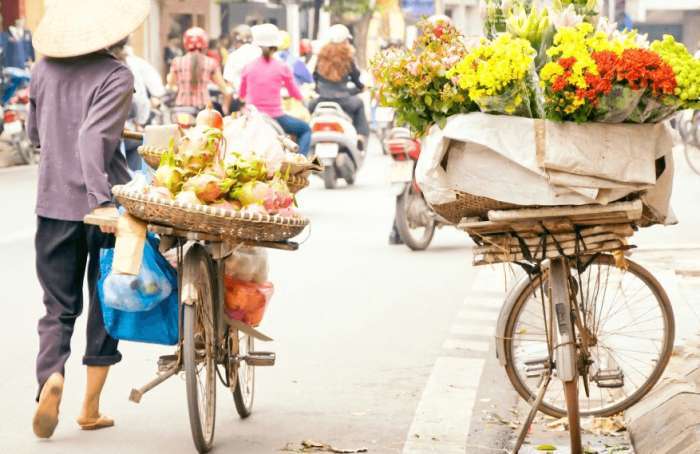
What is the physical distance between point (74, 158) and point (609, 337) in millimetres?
2301

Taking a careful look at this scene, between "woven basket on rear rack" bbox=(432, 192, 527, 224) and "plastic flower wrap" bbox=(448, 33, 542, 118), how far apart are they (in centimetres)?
36

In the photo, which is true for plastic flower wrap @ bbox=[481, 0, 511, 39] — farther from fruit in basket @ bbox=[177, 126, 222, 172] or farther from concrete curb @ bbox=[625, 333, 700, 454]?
concrete curb @ bbox=[625, 333, 700, 454]

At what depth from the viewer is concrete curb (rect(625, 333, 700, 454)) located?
5749mm

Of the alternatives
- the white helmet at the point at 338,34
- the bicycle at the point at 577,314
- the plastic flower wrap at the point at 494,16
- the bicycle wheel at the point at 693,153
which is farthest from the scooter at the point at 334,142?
the plastic flower wrap at the point at 494,16

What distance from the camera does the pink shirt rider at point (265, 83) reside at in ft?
55.7

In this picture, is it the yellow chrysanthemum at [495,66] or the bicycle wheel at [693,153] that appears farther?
the bicycle wheel at [693,153]

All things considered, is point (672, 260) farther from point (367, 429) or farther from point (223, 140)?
point (223, 140)

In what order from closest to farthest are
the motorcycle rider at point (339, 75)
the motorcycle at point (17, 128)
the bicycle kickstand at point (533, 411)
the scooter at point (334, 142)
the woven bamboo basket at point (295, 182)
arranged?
the bicycle kickstand at point (533, 411) < the woven bamboo basket at point (295, 182) < the scooter at point (334, 142) < the motorcycle rider at point (339, 75) < the motorcycle at point (17, 128)

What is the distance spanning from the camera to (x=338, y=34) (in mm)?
19672

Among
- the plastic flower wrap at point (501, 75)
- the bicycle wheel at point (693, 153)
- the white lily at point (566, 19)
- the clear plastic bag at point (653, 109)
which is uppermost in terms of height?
the white lily at point (566, 19)

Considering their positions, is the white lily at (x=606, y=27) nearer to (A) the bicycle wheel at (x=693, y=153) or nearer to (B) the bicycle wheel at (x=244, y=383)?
(B) the bicycle wheel at (x=244, y=383)

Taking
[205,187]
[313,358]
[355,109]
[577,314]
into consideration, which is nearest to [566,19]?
[577,314]

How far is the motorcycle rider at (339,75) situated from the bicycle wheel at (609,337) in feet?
44.6

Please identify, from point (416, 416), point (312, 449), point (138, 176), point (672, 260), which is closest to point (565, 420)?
point (416, 416)
